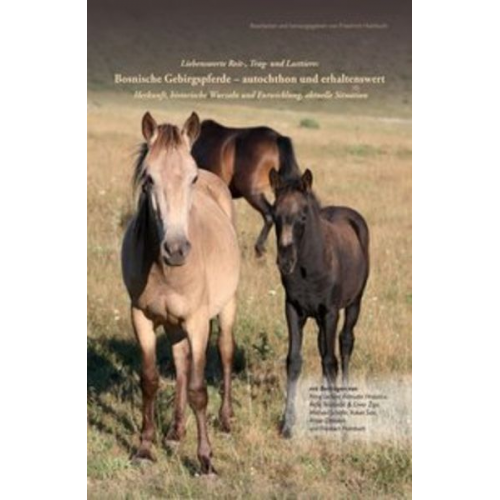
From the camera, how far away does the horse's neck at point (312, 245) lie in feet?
22.2

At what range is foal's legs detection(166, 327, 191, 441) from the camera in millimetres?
6469

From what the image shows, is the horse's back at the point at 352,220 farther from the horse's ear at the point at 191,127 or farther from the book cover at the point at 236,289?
the horse's ear at the point at 191,127

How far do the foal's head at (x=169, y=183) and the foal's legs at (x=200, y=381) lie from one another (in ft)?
2.55

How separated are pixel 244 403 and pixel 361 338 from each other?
134 cm

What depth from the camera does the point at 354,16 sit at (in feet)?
20.8

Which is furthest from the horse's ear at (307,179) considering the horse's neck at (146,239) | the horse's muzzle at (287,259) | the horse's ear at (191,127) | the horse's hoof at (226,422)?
the horse's hoof at (226,422)

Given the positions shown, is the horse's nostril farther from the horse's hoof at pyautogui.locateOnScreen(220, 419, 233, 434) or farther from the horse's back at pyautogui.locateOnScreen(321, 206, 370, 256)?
the horse's back at pyautogui.locateOnScreen(321, 206, 370, 256)

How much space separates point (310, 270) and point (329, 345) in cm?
59

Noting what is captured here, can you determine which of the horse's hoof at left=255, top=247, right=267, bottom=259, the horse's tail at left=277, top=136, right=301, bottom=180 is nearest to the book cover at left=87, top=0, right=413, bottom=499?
the horse's tail at left=277, top=136, right=301, bottom=180

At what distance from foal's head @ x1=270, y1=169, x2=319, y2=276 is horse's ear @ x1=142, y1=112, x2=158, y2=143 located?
1.27 m

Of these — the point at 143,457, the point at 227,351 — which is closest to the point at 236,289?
the point at 227,351
